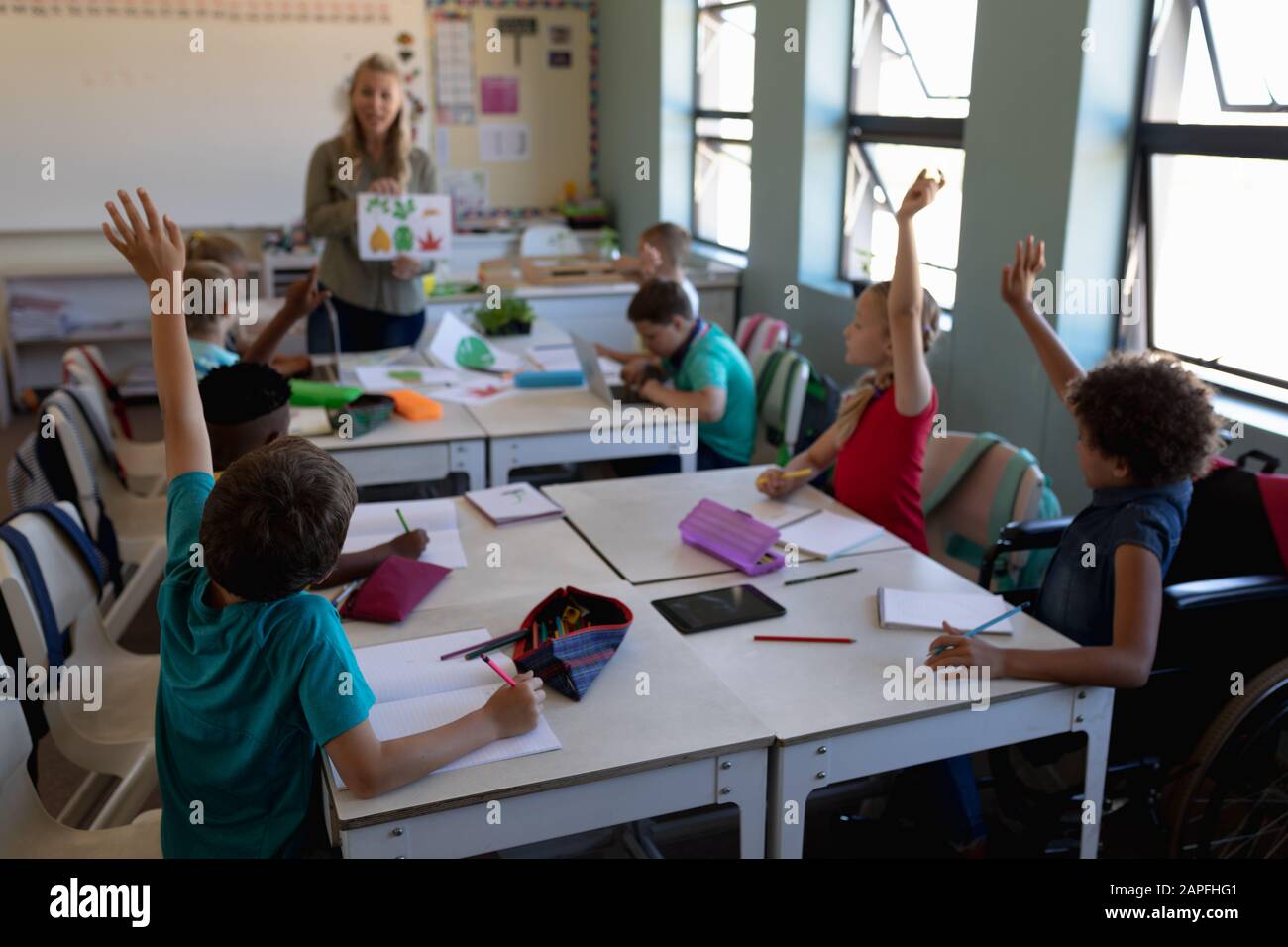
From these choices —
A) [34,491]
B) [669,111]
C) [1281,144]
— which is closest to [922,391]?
[1281,144]

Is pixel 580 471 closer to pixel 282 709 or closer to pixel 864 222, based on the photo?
pixel 864 222

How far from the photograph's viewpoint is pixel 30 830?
1728 mm

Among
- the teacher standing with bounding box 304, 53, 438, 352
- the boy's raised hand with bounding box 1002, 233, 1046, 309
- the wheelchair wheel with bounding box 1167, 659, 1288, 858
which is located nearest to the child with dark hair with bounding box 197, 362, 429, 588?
the boy's raised hand with bounding box 1002, 233, 1046, 309

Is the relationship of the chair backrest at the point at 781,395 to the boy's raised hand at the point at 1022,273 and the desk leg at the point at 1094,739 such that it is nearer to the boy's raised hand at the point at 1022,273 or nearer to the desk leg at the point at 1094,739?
the boy's raised hand at the point at 1022,273

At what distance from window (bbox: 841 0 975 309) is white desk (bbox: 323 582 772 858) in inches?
103

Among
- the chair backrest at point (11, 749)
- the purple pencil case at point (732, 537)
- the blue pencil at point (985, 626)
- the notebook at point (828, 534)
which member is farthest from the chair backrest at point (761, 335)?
the chair backrest at point (11, 749)

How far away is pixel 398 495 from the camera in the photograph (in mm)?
3799

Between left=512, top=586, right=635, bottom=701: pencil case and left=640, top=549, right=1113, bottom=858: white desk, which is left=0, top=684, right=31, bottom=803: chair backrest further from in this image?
left=640, top=549, right=1113, bottom=858: white desk

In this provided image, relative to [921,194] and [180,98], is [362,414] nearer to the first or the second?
[921,194]

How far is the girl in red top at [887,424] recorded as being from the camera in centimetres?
253

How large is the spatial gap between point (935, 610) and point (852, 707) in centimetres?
38

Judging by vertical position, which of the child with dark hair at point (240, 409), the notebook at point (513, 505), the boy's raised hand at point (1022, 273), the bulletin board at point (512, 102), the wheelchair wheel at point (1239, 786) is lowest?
the wheelchair wheel at point (1239, 786)

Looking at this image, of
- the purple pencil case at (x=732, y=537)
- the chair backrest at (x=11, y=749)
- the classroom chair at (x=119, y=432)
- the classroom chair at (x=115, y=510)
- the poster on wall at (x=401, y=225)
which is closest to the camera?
the chair backrest at (x=11, y=749)
